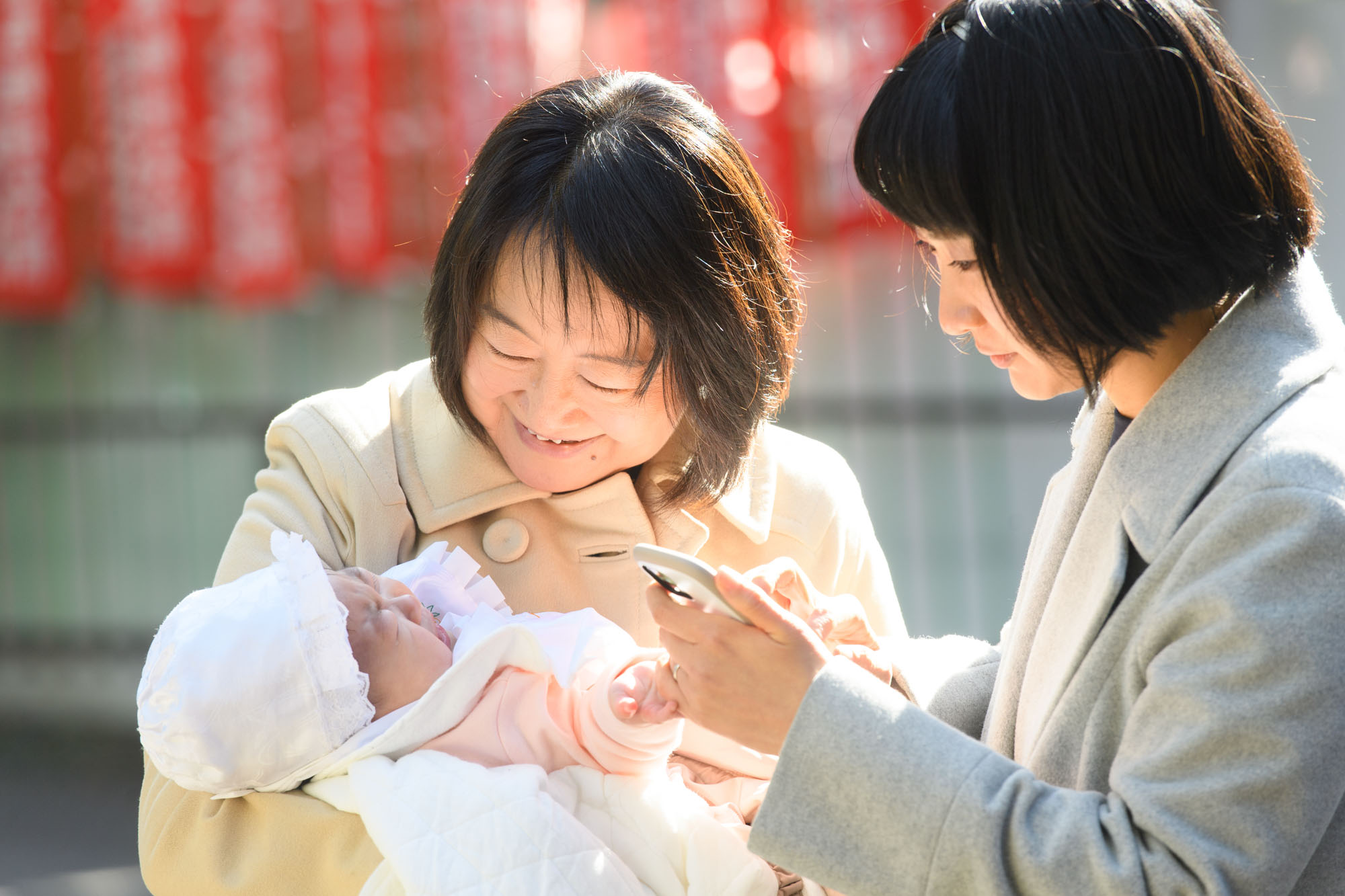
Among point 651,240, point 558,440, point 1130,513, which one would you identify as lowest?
point 558,440

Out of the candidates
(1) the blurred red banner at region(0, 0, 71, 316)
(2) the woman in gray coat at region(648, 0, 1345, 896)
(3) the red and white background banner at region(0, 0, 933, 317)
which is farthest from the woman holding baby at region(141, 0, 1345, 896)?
(1) the blurred red banner at region(0, 0, 71, 316)

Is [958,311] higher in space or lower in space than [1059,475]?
higher

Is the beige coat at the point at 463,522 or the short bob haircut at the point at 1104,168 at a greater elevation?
the short bob haircut at the point at 1104,168

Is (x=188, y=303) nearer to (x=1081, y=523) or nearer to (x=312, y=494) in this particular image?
(x=312, y=494)

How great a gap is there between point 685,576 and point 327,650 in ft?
2.17

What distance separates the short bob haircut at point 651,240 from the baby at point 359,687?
1.40 feet

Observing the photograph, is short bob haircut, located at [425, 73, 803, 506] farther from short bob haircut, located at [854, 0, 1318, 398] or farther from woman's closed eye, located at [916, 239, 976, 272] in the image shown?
short bob haircut, located at [854, 0, 1318, 398]

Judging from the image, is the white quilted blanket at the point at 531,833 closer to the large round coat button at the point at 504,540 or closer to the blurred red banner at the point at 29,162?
the large round coat button at the point at 504,540

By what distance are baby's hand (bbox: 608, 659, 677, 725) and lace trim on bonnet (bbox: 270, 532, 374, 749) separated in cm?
42

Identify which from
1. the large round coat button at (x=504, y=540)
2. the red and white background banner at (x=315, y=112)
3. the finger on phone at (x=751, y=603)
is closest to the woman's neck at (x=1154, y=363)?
the finger on phone at (x=751, y=603)

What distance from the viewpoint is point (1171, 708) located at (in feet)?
4.47

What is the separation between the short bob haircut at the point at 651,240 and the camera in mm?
2092

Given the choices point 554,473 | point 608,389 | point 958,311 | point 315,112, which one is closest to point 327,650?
point 554,473

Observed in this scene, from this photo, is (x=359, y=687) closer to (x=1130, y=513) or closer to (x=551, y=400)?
(x=551, y=400)
